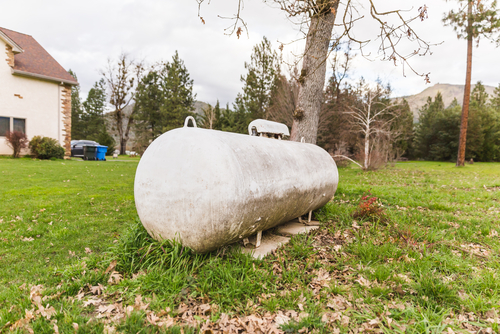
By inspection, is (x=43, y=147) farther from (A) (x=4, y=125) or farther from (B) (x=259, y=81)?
(B) (x=259, y=81)

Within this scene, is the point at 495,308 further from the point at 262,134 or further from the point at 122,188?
the point at 122,188

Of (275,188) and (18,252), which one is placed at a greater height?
(275,188)

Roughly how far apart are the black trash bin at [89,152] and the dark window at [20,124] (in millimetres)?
4283

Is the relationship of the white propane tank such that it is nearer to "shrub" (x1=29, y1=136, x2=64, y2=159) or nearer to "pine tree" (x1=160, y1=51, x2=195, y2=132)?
"shrub" (x1=29, y1=136, x2=64, y2=159)

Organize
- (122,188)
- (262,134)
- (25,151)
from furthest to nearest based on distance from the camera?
(25,151)
(122,188)
(262,134)

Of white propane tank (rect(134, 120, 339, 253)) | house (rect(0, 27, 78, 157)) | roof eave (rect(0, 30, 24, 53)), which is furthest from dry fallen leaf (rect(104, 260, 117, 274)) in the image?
roof eave (rect(0, 30, 24, 53))

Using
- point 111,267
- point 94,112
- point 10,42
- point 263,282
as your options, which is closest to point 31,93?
point 10,42

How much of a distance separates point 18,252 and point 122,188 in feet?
16.3

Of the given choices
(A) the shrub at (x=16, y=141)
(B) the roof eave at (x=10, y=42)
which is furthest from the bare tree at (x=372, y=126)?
(B) the roof eave at (x=10, y=42)

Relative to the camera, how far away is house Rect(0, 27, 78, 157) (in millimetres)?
15664

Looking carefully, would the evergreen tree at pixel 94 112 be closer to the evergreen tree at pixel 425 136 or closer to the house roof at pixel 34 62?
the house roof at pixel 34 62

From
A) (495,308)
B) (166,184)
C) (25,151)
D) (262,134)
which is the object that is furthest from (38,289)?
(25,151)

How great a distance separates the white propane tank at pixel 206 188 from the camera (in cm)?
275

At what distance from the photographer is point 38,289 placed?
2.76 m
